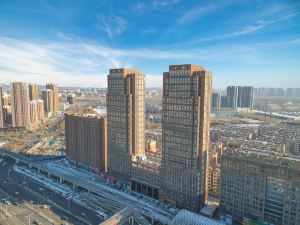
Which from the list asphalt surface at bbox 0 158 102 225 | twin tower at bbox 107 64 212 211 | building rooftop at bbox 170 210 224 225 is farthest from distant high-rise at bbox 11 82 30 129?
building rooftop at bbox 170 210 224 225

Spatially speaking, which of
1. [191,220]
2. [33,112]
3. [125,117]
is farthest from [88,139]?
[33,112]

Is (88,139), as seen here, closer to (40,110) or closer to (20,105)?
(20,105)

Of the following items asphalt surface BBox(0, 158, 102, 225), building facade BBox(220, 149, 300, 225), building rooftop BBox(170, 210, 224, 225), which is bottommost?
asphalt surface BBox(0, 158, 102, 225)

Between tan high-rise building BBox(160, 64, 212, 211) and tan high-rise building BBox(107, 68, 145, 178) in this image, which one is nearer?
tan high-rise building BBox(160, 64, 212, 211)

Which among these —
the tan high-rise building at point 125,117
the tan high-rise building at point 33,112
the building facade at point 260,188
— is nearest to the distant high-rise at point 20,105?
the tan high-rise building at point 33,112

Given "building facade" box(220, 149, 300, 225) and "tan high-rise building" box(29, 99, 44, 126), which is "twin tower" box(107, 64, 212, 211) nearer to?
"building facade" box(220, 149, 300, 225)

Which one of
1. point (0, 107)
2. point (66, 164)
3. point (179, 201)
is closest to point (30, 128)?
point (0, 107)
